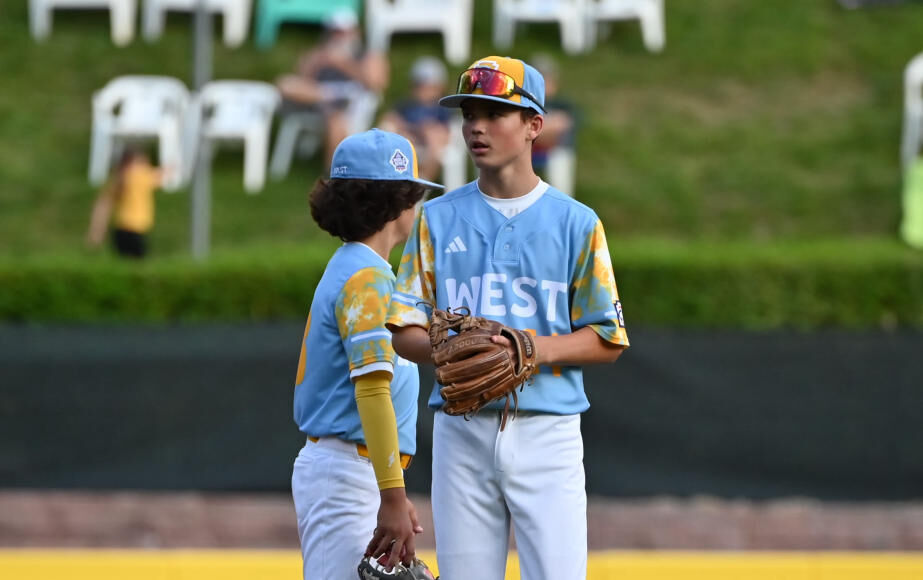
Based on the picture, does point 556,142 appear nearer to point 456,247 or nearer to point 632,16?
point 632,16

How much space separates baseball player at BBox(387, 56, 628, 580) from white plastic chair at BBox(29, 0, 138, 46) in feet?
40.0

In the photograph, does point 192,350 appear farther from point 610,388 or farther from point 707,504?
point 707,504

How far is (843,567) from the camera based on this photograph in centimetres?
615

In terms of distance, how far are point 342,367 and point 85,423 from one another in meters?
4.32

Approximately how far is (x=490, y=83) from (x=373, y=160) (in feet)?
1.35

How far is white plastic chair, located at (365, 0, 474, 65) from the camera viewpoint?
44.6ft

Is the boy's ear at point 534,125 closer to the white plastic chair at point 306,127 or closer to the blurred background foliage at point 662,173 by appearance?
the blurred background foliage at point 662,173

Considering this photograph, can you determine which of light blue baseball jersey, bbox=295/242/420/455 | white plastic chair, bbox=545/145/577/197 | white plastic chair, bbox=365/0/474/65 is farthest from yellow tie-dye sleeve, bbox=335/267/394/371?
white plastic chair, bbox=365/0/474/65

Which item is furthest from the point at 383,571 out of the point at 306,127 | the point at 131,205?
the point at 306,127

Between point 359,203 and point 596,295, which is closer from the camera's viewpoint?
point 596,295

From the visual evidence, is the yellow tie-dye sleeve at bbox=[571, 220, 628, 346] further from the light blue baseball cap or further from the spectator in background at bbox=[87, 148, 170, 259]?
the spectator in background at bbox=[87, 148, 170, 259]

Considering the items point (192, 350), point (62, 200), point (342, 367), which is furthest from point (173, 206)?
Result: point (342, 367)

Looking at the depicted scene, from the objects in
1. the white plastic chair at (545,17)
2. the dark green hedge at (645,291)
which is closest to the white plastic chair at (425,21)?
the white plastic chair at (545,17)

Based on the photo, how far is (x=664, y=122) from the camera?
13273mm
